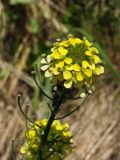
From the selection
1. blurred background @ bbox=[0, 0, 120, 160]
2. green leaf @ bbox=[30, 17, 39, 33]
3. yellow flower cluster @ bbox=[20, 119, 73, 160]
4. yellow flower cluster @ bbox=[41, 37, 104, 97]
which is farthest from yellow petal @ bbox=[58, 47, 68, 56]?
green leaf @ bbox=[30, 17, 39, 33]

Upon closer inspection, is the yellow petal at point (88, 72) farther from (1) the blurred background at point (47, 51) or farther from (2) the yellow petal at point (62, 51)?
(1) the blurred background at point (47, 51)

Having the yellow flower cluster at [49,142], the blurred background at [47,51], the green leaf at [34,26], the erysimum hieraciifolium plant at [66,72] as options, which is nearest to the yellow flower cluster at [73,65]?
the erysimum hieraciifolium plant at [66,72]

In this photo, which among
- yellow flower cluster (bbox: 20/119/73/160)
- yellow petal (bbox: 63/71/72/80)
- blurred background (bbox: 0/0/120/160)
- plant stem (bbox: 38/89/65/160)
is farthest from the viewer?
blurred background (bbox: 0/0/120/160)

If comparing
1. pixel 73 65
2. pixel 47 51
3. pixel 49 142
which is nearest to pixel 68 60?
pixel 73 65

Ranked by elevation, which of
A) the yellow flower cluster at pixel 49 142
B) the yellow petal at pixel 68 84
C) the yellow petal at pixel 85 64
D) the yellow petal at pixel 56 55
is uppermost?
the yellow petal at pixel 56 55

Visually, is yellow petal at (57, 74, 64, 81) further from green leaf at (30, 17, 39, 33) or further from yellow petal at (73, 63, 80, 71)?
green leaf at (30, 17, 39, 33)

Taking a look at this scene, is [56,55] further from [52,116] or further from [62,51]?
[52,116]

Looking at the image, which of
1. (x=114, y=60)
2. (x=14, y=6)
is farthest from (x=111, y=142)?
(x=14, y=6)
